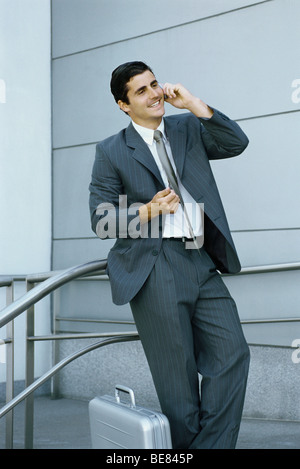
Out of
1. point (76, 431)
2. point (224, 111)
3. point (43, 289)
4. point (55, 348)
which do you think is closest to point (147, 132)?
point (43, 289)

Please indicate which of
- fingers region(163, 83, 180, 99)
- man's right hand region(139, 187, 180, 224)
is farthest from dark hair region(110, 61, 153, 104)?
man's right hand region(139, 187, 180, 224)

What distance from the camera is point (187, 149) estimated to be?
2.30m

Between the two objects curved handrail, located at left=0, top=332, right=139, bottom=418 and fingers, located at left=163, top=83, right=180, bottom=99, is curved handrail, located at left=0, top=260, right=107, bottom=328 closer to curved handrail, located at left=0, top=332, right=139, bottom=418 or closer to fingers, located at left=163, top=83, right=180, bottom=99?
curved handrail, located at left=0, top=332, right=139, bottom=418

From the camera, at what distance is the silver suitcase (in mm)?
2002

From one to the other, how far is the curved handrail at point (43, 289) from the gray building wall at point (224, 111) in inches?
76.1

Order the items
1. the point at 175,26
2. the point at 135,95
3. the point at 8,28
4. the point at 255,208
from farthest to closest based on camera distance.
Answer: the point at 8,28 → the point at 175,26 → the point at 255,208 → the point at 135,95

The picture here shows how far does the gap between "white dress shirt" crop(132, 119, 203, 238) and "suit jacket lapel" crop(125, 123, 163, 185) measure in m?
Result: 0.03

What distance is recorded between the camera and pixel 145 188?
225 centimetres

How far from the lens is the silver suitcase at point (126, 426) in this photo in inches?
78.8

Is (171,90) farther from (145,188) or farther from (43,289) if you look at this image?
(43,289)

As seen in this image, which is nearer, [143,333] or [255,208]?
[143,333]

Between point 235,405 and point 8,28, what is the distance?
401cm

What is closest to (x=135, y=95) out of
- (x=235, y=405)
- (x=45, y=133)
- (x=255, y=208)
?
(x=235, y=405)
